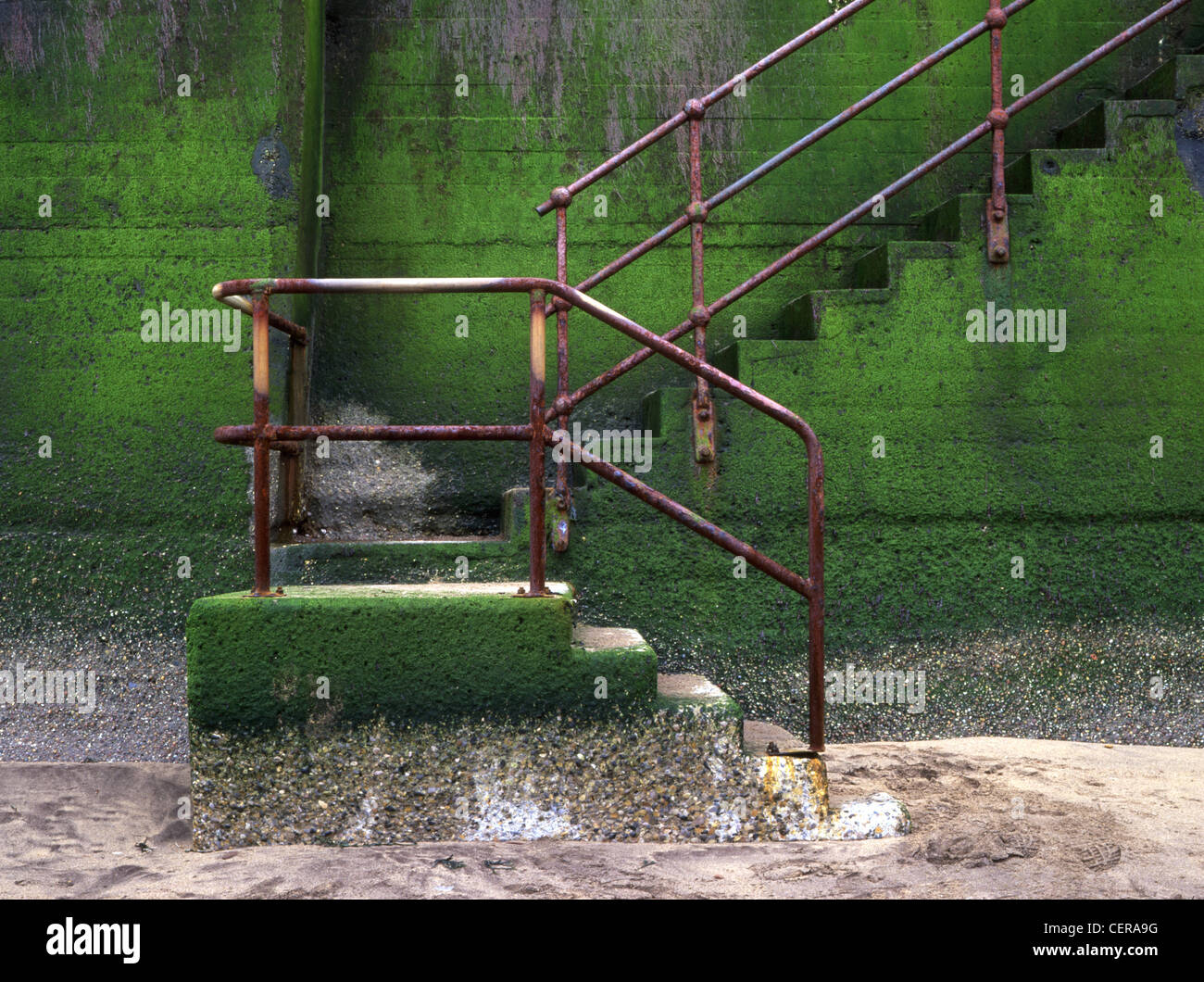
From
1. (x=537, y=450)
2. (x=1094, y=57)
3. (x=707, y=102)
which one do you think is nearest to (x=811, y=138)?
(x=707, y=102)

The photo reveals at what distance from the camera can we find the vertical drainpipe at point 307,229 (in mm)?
4027

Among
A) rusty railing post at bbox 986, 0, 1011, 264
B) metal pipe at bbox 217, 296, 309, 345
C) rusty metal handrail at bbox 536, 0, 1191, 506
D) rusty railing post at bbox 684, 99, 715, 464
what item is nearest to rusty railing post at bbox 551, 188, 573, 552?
rusty metal handrail at bbox 536, 0, 1191, 506

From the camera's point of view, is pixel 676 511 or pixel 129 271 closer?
pixel 676 511

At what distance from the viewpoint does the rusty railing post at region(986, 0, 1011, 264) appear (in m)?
3.96

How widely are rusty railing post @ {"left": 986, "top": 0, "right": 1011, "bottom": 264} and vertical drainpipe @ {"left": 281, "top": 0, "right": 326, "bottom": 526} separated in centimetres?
263

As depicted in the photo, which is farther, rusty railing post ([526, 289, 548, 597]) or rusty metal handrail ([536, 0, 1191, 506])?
Result: rusty metal handrail ([536, 0, 1191, 506])

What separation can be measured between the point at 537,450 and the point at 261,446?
2.34ft

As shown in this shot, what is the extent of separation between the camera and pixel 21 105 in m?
4.09

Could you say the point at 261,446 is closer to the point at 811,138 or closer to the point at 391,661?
the point at 391,661

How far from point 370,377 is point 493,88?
143 centimetres

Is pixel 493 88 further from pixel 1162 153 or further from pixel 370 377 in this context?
pixel 1162 153

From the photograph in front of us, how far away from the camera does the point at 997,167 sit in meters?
3.98

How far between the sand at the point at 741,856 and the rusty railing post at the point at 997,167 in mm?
1909

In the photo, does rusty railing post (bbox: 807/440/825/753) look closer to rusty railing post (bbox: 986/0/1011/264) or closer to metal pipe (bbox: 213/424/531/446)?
metal pipe (bbox: 213/424/531/446)
